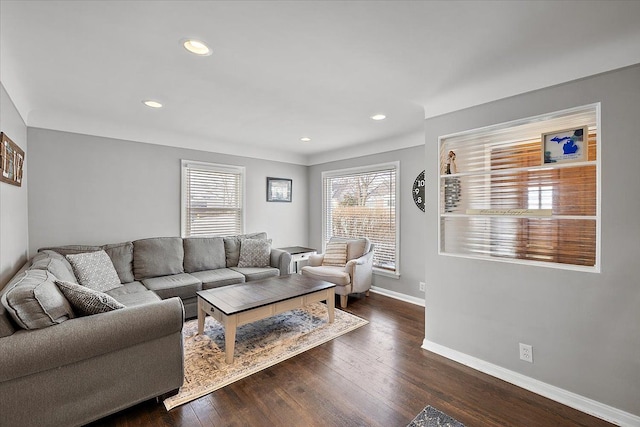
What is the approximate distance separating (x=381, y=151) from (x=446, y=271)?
2.38 m

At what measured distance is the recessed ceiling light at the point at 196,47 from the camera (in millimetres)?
1788

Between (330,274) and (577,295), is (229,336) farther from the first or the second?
(577,295)

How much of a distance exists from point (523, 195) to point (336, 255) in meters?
2.72

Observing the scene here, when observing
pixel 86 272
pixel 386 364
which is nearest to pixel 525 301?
pixel 386 364

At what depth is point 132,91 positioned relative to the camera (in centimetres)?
257

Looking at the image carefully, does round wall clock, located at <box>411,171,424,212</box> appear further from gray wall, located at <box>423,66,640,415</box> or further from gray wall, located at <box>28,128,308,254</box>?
gray wall, located at <box>28,128,308,254</box>

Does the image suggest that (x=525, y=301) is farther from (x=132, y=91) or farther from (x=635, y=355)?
(x=132, y=91)

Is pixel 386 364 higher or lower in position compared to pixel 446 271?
lower

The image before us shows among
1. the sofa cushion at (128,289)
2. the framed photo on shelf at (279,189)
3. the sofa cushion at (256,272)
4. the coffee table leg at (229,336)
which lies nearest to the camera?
the coffee table leg at (229,336)

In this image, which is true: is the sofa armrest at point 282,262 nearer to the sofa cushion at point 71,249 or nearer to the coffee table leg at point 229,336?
the coffee table leg at point 229,336

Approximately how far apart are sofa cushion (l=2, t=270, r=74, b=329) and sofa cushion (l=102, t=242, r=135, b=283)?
1.68m

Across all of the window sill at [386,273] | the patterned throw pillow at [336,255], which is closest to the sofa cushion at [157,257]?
the patterned throw pillow at [336,255]

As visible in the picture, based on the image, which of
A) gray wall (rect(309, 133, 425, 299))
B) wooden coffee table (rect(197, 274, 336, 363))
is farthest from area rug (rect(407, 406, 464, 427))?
gray wall (rect(309, 133, 425, 299))

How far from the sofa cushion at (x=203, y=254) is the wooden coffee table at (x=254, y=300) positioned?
40.7 inches
